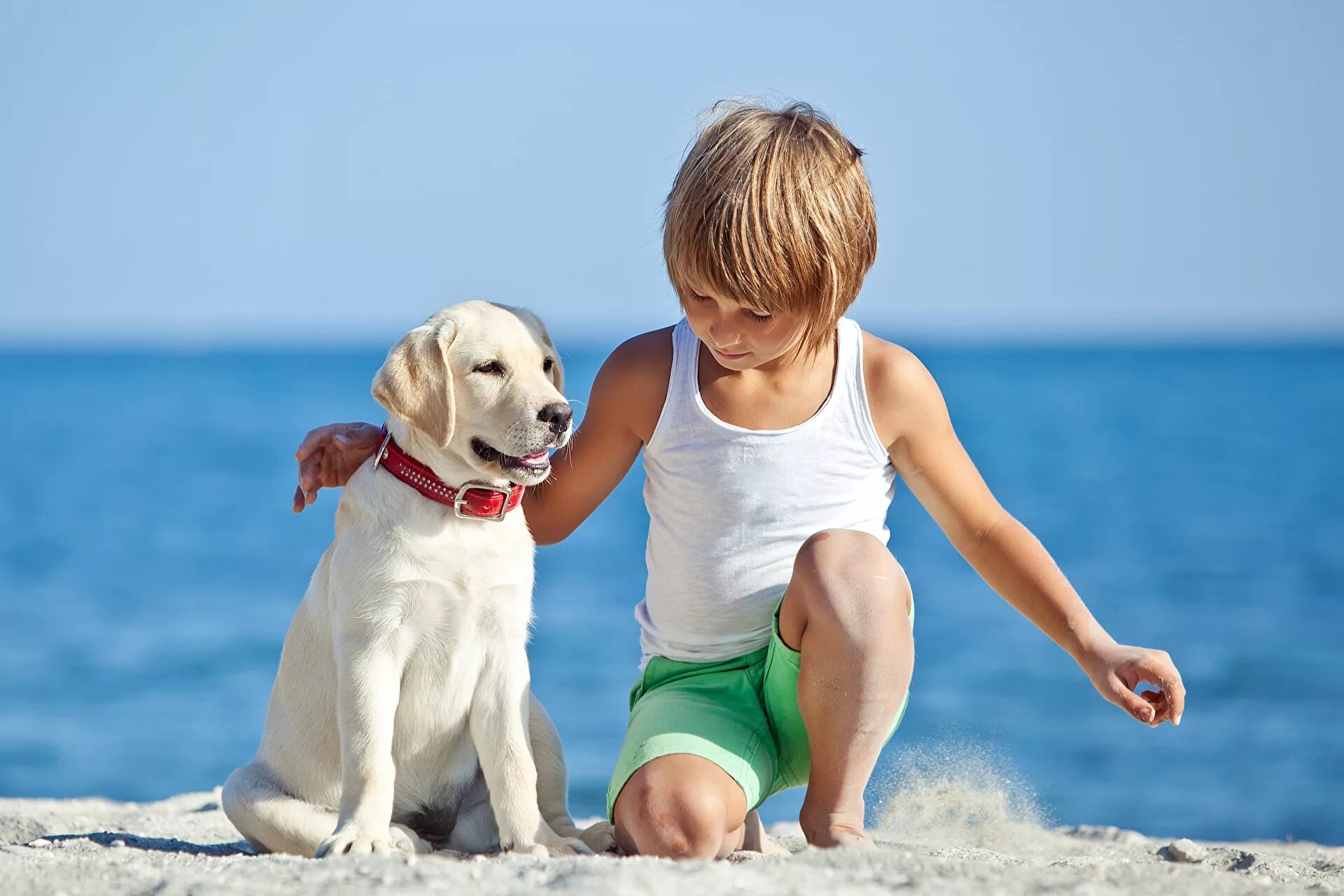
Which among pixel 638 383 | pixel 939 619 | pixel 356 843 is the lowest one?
pixel 356 843

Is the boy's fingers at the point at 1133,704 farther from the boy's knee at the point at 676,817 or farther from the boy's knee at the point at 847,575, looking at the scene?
the boy's knee at the point at 676,817

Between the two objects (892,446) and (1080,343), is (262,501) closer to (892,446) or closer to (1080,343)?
(892,446)

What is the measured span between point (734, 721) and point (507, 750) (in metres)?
0.56

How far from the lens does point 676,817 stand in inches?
116

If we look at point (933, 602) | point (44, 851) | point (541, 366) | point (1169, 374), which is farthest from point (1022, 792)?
point (1169, 374)

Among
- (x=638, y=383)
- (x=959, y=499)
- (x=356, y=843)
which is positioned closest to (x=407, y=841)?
(x=356, y=843)

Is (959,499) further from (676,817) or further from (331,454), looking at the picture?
(331,454)

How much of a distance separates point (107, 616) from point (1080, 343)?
127 meters

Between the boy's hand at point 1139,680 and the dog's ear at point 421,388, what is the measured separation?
1.62 metres

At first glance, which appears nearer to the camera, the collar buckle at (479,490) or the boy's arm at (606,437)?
the collar buckle at (479,490)

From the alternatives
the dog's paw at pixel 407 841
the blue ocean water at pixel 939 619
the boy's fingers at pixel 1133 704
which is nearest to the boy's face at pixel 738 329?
the boy's fingers at pixel 1133 704

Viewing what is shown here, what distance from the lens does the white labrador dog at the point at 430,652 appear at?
294cm

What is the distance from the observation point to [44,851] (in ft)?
10.3

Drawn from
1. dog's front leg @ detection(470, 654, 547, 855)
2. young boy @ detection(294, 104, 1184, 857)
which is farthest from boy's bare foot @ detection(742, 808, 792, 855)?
dog's front leg @ detection(470, 654, 547, 855)
